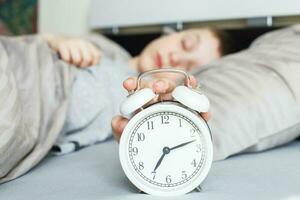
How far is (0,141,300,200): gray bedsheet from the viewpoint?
0.70 meters

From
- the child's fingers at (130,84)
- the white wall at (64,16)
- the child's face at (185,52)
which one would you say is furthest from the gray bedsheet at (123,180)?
the white wall at (64,16)

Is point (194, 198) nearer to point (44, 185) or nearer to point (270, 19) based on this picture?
point (44, 185)

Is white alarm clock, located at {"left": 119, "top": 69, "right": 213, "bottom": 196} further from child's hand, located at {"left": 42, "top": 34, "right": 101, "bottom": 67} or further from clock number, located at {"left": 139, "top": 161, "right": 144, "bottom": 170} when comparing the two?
child's hand, located at {"left": 42, "top": 34, "right": 101, "bottom": 67}

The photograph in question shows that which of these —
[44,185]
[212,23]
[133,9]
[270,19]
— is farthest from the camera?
[133,9]

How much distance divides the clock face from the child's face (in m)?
0.78

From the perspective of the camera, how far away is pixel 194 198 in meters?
0.67

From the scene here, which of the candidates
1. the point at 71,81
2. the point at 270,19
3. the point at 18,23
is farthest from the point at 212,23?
the point at 18,23

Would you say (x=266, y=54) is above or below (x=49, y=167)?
above

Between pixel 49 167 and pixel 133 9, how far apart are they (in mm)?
992

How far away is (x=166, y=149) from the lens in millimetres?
692

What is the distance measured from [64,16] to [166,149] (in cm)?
144

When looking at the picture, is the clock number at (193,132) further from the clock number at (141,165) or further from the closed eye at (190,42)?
the closed eye at (190,42)

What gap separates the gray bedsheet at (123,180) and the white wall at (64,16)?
1.08m

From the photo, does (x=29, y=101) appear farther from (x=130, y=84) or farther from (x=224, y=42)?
(x=224, y=42)
